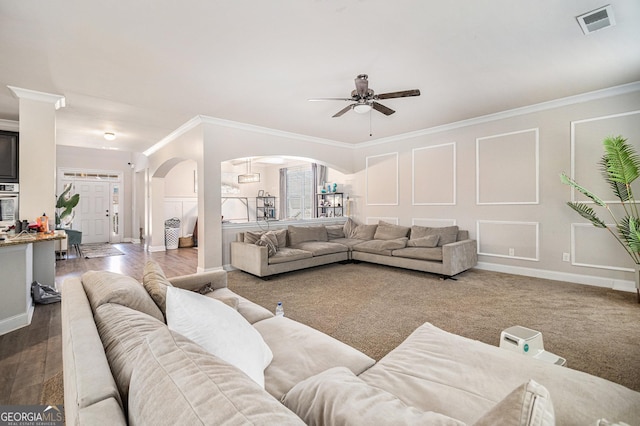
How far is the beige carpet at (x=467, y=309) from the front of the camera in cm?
247

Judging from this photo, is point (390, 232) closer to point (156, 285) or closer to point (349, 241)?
point (349, 241)

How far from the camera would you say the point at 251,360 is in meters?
1.10

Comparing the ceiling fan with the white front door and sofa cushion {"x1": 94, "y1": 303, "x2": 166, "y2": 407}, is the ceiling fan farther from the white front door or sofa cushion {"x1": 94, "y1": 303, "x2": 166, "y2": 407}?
the white front door

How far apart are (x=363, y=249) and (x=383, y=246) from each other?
464 mm

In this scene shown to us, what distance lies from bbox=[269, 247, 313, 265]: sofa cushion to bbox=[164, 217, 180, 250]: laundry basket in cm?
441

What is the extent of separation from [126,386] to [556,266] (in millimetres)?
5514

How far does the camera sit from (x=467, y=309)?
11.0ft

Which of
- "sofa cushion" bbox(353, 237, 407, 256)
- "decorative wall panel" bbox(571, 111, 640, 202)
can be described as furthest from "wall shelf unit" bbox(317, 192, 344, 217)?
"decorative wall panel" bbox(571, 111, 640, 202)

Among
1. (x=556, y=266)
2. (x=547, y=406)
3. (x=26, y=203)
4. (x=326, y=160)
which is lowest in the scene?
(x=556, y=266)

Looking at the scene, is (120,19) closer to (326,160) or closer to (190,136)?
(190,136)

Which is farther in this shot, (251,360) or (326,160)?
(326,160)

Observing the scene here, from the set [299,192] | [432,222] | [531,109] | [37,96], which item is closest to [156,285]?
[37,96]

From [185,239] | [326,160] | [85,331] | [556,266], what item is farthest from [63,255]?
[556,266]

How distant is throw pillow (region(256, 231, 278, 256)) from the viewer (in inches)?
187
